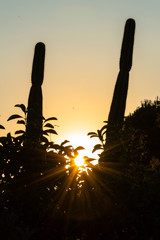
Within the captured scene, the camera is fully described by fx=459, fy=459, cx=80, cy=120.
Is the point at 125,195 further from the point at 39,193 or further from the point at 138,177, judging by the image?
the point at 39,193

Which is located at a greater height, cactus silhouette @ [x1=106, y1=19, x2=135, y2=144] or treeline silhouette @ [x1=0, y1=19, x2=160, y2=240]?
cactus silhouette @ [x1=106, y1=19, x2=135, y2=144]

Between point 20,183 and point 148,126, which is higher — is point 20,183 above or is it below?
below

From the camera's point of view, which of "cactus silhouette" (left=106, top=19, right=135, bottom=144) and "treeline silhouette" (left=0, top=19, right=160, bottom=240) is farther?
"cactus silhouette" (left=106, top=19, right=135, bottom=144)

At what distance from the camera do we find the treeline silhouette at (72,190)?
376cm

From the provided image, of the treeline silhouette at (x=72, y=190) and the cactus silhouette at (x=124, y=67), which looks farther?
the cactus silhouette at (x=124, y=67)

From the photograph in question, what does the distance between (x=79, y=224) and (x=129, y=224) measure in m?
0.41

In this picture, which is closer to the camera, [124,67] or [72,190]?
[72,190]

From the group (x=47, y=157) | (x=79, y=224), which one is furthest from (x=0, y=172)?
(x=79, y=224)

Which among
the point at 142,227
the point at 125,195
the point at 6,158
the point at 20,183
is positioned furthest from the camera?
the point at 6,158

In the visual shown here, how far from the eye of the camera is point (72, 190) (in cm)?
432

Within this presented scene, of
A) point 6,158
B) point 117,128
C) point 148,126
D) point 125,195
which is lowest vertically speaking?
point 125,195

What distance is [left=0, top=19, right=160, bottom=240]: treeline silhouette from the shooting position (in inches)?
148

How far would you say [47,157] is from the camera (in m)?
4.95

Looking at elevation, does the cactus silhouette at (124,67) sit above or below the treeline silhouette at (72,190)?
above
